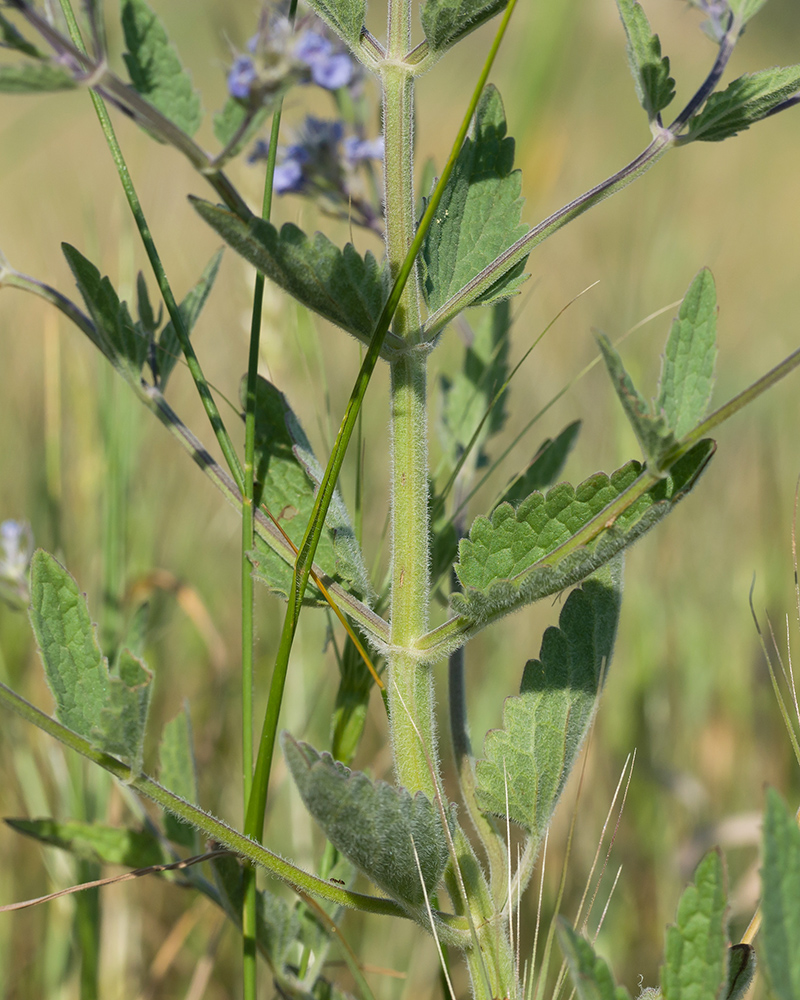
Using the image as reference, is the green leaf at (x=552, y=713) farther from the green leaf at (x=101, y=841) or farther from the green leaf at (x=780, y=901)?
the green leaf at (x=101, y=841)

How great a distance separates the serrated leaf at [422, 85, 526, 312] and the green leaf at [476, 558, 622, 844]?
236 mm

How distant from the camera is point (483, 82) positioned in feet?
1.92

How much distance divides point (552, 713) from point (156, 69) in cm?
60

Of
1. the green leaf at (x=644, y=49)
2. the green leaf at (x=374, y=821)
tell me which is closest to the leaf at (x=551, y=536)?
the green leaf at (x=374, y=821)

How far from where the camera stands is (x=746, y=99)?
0.61m

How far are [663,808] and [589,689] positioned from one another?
921 millimetres

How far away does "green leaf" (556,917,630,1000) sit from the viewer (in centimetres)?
47

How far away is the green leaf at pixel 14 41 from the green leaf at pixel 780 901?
1.71 ft

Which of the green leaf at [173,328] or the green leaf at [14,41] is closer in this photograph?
the green leaf at [14,41]

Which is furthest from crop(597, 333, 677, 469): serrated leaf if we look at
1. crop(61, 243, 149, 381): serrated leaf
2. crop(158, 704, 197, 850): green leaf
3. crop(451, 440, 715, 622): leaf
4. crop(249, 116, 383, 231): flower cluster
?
crop(249, 116, 383, 231): flower cluster

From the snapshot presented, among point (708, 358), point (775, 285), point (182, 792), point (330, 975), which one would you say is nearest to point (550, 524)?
point (708, 358)

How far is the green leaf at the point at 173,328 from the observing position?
75 cm

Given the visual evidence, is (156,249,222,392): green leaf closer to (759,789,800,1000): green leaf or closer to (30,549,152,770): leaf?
(30,549,152,770): leaf

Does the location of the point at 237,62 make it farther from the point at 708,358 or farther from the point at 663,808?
the point at 663,808
